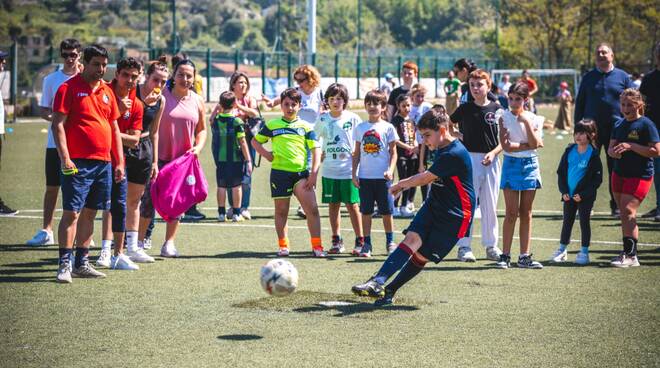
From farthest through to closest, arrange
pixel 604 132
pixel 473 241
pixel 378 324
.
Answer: pixel 604 132
pixel 473 241
pixel 378 324

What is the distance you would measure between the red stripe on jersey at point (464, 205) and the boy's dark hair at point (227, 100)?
6.49 m

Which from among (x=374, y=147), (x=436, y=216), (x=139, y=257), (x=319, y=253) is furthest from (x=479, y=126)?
(x=139, y=257)

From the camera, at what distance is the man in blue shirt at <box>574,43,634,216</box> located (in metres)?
13.8

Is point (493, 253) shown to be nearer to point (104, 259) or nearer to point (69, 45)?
point (104, 259)

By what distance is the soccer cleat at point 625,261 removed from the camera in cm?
1073

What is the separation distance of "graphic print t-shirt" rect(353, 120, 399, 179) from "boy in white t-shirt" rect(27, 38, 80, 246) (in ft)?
11.4

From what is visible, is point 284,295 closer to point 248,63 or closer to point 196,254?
point 196,254

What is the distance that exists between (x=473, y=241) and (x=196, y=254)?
3770mm

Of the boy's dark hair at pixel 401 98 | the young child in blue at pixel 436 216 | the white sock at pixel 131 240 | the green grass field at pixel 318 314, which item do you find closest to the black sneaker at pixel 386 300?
the young child in blue at pixel 436 216

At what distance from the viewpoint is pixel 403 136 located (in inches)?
582

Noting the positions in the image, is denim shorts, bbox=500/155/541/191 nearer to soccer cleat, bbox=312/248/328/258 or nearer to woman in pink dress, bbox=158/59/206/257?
soccer cleat, bbox=312/248/328/258

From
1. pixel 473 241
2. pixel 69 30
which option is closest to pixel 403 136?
pixel 473 241

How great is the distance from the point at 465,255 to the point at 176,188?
135 inches

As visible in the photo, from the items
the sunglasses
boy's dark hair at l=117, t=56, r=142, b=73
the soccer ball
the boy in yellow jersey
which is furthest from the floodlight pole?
the soccer ball
